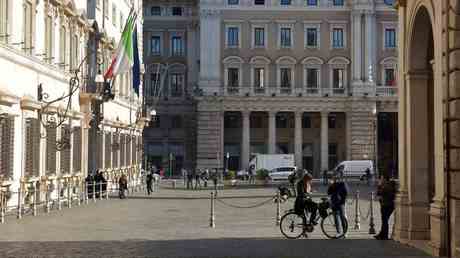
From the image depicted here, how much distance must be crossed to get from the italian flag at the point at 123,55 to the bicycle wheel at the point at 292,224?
19.6 meters

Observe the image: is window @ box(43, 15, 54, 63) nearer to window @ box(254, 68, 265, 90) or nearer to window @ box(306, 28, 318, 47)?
window @ box(254, 68, 265, 90)

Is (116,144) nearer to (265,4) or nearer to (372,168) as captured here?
(372,168)

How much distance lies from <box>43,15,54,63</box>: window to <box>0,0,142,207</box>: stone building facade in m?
0.04

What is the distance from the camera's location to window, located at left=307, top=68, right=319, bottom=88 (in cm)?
9000

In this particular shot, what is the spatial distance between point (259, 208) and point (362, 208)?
458 cm

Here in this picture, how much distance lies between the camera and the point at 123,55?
41.0m

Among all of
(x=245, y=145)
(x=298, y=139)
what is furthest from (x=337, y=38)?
(x=245, y=145)

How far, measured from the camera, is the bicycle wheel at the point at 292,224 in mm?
21938

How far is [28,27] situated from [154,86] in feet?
207

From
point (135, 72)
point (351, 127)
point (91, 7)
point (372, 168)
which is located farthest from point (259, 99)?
point (91, 7)

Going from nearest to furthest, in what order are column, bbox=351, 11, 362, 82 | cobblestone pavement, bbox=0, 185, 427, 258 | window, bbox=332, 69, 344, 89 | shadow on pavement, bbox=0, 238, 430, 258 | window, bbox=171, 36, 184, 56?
1. shadow on pavement, bbox=0, 238, 430, 258
2. cobblestone pavement, bbox=0, 185, 427, 258
3. column, bbox=351, 11, 362, 82
4. window, bbox=332, 69, 344, 89
5. window, bbox=171, 36, 184, 56

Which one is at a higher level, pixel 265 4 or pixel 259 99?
pixel 265 4

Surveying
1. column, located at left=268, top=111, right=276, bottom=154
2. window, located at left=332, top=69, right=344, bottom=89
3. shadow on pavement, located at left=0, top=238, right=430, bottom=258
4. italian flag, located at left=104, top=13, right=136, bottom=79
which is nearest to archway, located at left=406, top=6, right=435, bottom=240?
shadow on pavement, located at left=0, top=238, right=430, bottom=258

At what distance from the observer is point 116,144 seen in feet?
165
